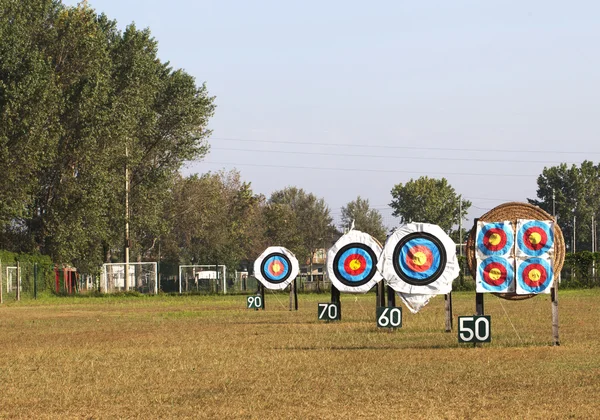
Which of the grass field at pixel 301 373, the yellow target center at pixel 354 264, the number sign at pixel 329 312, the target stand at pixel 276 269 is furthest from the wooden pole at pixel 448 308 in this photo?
the target stand at pixel 276 269

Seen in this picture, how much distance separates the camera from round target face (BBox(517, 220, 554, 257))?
18.9 m

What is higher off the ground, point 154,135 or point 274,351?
point 154,135

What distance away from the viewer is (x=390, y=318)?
2167 cm

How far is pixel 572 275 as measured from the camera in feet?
202

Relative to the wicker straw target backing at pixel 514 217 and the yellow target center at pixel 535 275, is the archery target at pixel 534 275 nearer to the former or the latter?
the yellow target center at pixel 535 275

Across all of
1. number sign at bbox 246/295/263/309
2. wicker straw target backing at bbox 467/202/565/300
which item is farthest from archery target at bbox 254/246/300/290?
wicker straw target backing at bbox 467/202/565/300

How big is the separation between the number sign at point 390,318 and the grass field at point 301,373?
0.25 meters

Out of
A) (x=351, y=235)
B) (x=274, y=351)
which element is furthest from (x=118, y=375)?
(x=351, y=235)

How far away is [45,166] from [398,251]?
37.7 m

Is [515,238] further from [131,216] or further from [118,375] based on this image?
[131,216]

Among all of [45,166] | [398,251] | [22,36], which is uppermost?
[22,36]

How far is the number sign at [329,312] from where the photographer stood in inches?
1054

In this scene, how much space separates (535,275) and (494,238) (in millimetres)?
1001

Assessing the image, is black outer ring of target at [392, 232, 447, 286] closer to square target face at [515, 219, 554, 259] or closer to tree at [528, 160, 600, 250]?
square target face at [515, 219, 554, 259]
